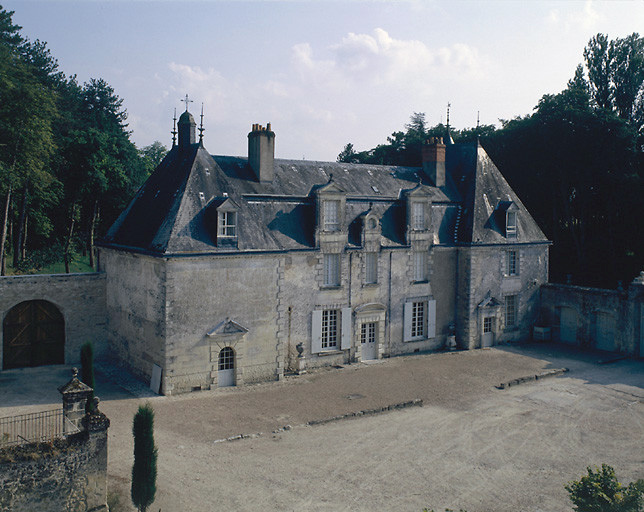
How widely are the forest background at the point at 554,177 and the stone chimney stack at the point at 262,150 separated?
14.0 m

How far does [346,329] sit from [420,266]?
5542mm

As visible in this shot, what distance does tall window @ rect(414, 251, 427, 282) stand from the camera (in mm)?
27922

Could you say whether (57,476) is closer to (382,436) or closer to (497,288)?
(382,436)

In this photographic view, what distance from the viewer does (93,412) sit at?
12102mm

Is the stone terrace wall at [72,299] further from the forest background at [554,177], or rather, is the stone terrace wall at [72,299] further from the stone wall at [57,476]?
the stone wall at [57,476]

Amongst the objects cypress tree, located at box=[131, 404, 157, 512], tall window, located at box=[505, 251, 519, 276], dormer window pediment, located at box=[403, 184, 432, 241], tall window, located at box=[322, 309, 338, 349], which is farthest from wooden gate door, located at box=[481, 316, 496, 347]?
cypress tree, located at box=[131, 404, 157, 512]

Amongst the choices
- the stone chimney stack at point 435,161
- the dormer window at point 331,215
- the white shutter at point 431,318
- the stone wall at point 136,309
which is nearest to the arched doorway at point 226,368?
the stone wall at point 136,309

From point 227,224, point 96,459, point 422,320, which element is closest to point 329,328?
point 422,320

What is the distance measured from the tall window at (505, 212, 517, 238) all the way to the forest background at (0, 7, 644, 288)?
12.0 meters

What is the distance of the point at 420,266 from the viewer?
1107 inches

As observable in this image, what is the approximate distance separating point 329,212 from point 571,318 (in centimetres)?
1563

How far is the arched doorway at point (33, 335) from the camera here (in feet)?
76.9

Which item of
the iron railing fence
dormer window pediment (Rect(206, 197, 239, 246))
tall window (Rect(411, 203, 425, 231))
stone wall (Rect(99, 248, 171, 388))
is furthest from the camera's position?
tall window (Rect(411, 203, 425, 231))

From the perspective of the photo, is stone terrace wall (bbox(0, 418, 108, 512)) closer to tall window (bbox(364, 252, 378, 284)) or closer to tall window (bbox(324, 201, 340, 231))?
tall window (bbox(324, 201, 340, 231))
